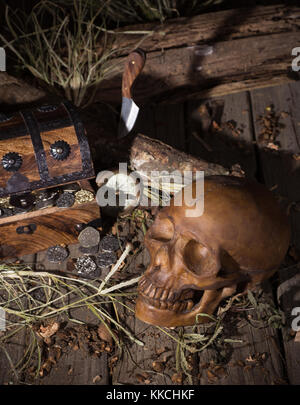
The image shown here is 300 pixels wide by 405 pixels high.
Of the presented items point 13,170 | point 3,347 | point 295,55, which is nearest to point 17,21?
point 13,170

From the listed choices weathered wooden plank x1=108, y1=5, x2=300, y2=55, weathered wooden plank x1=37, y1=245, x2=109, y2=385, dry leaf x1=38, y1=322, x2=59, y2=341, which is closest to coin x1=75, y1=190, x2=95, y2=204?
dry leaf x1=38, y1=322, x2=59, y2=341

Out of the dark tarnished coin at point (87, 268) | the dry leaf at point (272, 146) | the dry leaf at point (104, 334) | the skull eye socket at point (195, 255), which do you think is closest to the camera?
the skull eye socket at point (195, 255)

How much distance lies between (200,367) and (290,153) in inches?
56.0

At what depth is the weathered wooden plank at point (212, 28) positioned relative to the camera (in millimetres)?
3240

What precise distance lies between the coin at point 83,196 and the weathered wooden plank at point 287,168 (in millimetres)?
999

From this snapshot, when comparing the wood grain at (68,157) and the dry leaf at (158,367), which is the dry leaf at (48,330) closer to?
the dry leaf at (158,367)

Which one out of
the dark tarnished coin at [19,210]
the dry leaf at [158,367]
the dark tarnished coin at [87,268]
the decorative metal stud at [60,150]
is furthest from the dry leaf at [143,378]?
the decorative metal stud at [60,150]

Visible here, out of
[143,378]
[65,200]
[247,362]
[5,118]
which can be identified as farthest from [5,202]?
[247,362]

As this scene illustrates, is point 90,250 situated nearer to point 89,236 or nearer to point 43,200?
point 89,236

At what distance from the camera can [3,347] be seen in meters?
2.38

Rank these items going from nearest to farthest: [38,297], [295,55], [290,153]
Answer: [38,297], [290,153], [295,55]

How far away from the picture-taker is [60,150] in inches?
96.2

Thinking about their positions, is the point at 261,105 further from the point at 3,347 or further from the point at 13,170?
the point at 3,347

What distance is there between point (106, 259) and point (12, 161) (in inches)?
26.7
